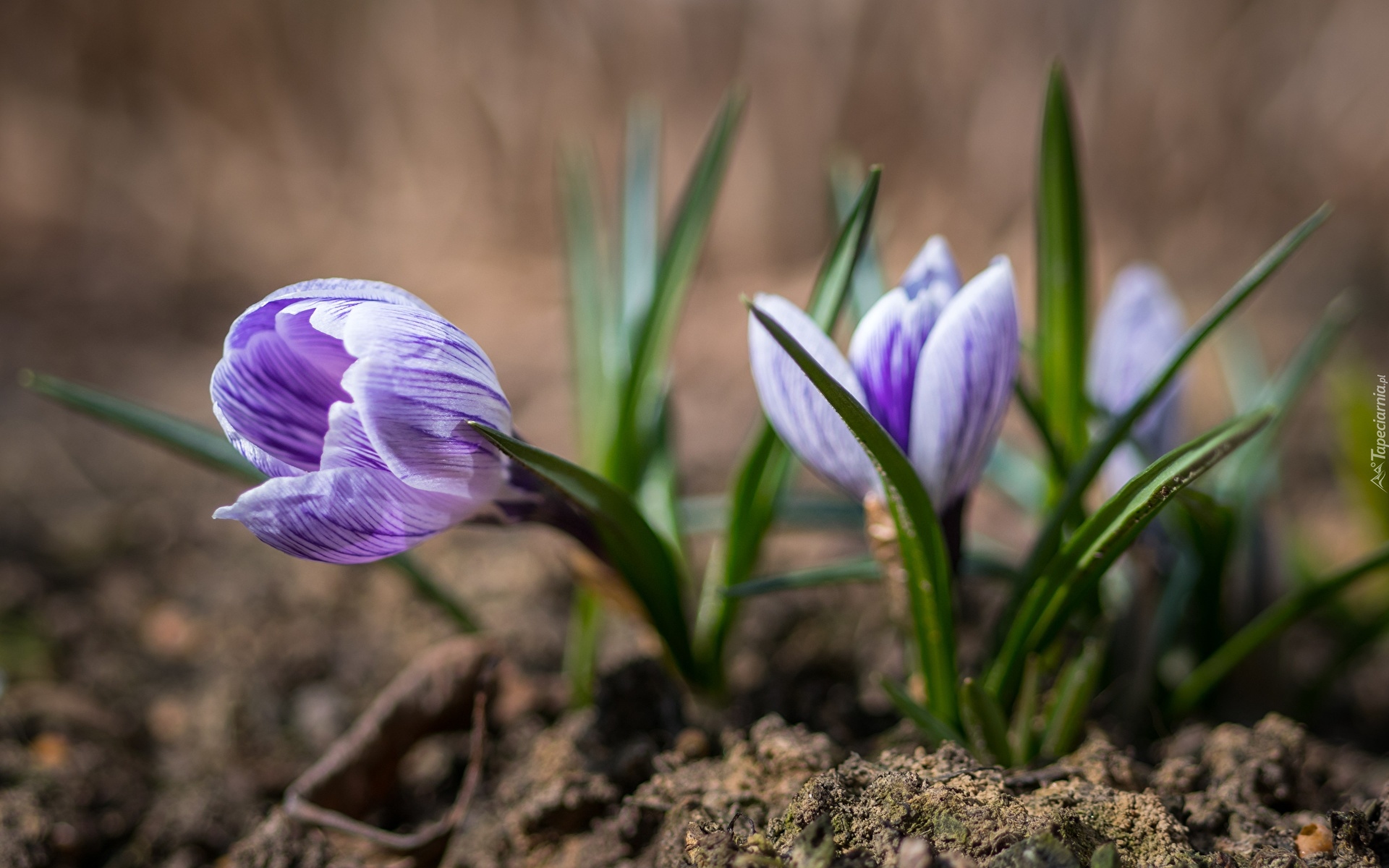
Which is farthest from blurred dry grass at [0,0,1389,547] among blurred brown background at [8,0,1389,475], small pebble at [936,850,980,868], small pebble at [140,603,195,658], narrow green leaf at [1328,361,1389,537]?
small pebble at [936,850,980,868]

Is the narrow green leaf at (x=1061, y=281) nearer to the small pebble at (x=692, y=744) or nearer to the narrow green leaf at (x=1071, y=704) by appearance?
the narrow green leaf at (x=1071, y=704)

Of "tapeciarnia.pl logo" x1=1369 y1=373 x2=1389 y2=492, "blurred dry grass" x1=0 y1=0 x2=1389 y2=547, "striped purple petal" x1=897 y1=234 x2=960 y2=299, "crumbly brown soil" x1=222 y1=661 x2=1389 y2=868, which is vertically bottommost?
"crumbly brown soil" x1=222 y1=661 x2=1389 y2=868

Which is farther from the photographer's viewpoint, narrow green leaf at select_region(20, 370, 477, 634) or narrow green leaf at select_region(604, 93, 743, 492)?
narrow green leaf at select_region(604, 93, 743, 492)

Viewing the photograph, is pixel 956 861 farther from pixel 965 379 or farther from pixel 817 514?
pixel 817 514

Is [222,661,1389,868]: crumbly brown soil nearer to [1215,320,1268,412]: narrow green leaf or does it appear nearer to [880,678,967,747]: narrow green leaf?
A: [880,678,967,747]: narrow green leaf

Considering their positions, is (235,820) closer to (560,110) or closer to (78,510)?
(78,510)

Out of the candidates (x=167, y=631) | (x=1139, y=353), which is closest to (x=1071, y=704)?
(x=1139, y=353)

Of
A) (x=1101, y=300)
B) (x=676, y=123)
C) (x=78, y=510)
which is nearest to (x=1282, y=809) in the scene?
(x=78, y=510)
